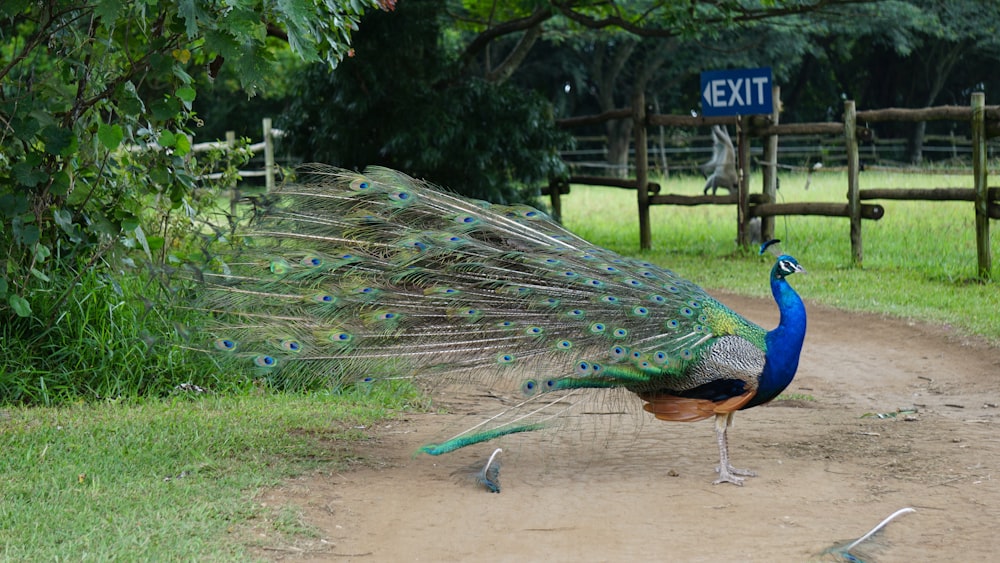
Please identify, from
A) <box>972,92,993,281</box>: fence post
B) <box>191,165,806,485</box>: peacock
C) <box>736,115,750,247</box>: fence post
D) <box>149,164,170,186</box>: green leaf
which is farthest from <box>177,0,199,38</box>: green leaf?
<box>736,115,750,247</box>: fence post

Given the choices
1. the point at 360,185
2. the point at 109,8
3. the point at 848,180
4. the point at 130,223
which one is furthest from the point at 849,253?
the point at 109,8

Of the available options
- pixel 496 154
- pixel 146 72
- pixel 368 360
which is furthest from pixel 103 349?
pixel 496 154

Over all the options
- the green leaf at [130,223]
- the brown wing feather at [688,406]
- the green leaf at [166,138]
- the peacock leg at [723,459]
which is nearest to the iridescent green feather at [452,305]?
the brown wing feather at [688,406]

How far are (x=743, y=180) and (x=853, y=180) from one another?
152cm

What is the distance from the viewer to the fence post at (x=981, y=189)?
438 inches

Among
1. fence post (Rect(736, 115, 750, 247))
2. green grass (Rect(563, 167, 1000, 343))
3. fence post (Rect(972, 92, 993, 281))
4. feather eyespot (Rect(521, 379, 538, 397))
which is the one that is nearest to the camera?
feather eyespot (Rect(521, 379, 538, 397))

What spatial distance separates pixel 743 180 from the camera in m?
13.7

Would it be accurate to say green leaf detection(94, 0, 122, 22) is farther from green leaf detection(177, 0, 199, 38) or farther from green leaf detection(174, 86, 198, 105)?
green leaf detection(174, 86, 198, 105)

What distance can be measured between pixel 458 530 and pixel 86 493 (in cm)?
→ 175

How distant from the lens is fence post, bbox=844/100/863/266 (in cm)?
1255

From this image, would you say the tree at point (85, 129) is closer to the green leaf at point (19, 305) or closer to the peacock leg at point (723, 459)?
the green leaf at point (19, 305)

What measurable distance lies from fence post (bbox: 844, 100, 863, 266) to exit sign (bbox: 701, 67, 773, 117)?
3.04 feet

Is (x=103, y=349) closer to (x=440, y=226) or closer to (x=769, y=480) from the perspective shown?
(x=440, y=226)

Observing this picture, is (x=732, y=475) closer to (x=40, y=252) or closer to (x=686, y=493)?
(x=686, y=493)
